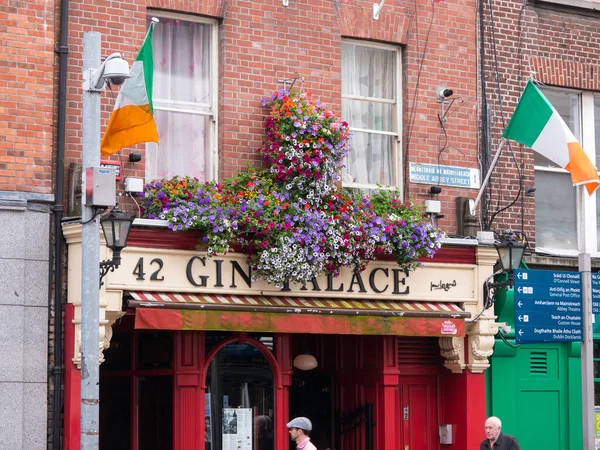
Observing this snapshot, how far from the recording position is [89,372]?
11008 millimetres

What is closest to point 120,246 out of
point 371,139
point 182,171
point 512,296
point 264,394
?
point 182,171

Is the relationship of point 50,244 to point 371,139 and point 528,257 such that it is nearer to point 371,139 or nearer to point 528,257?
point 371,139

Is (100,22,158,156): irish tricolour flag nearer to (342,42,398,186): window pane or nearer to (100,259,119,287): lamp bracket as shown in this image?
(100,259,119,287): lamp bracket

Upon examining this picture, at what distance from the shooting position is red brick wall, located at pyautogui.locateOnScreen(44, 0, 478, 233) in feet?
47.2

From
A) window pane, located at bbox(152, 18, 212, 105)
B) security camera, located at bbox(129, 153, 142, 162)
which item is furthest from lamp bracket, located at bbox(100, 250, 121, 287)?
window pane, located at bbox(152, 18, 212, 105)

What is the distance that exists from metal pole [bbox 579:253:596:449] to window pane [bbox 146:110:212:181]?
4.65 meters

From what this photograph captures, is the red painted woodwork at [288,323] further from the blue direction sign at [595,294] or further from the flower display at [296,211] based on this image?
the blue direction sign at [595,294]

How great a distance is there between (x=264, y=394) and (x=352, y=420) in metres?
1.68

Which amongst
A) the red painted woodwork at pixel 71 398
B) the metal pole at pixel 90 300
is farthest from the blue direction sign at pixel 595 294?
the metal pole at pixel 90 300

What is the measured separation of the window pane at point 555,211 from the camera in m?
17.4

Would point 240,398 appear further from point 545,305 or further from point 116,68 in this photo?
point 116,68

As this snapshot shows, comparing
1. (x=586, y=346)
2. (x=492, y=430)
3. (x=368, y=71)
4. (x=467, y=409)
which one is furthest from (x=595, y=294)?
(x=368, y=71)

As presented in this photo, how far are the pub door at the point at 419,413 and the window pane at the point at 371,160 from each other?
263 centimetres

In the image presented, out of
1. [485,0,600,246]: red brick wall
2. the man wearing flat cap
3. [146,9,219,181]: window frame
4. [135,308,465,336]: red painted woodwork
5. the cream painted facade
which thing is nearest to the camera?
the man wearing flat cap
